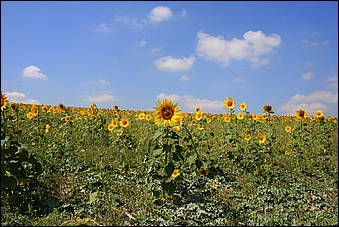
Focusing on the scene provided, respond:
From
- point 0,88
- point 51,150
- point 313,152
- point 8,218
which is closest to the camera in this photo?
point 8,218

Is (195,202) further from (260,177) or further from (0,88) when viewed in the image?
(0,88)

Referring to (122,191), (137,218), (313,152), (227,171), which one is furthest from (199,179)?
(313,152)

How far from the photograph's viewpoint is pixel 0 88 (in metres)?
3.54

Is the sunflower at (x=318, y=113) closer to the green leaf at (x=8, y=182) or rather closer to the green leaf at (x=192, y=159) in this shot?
the green leaf at (x=192, y=159)

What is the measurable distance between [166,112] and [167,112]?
12mm

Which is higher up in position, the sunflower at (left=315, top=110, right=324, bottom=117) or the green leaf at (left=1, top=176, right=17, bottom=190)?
the sunflower at (left=315, top=110, right=324, bottom=117)

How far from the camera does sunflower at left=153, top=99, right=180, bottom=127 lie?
12.0 feet

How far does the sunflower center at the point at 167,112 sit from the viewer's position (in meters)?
3.66

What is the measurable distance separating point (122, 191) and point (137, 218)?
79 cm

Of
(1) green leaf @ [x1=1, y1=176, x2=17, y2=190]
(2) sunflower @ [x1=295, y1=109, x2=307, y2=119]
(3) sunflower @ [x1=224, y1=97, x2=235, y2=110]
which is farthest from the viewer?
(3) sunflower @ [x1=224, y1=97, x2=235, y2=110]

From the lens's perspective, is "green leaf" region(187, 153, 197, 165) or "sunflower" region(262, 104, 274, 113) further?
"sunflower" region(262, 104, 274, 113)

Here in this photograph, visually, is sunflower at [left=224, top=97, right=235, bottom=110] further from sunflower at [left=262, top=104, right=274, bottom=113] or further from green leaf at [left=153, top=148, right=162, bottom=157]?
green leaf at [left=153, top=148, right=162, bottom=157]

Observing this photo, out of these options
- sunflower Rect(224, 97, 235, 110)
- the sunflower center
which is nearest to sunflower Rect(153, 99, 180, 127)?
the sunflower center

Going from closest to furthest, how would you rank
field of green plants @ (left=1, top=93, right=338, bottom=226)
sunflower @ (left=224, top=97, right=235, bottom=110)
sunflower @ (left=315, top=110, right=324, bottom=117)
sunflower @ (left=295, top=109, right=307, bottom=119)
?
1. field of green plants @ (left=1, top=93, right=338, bottom=226)
2. sunflower @ (left=295, top=109, right=307, bottom=119)
3. sunflower @ (left=224, top=97, right=235, bottom=110)
4. sunflower @ (left=315, top=110, right=324, bottom=117)
